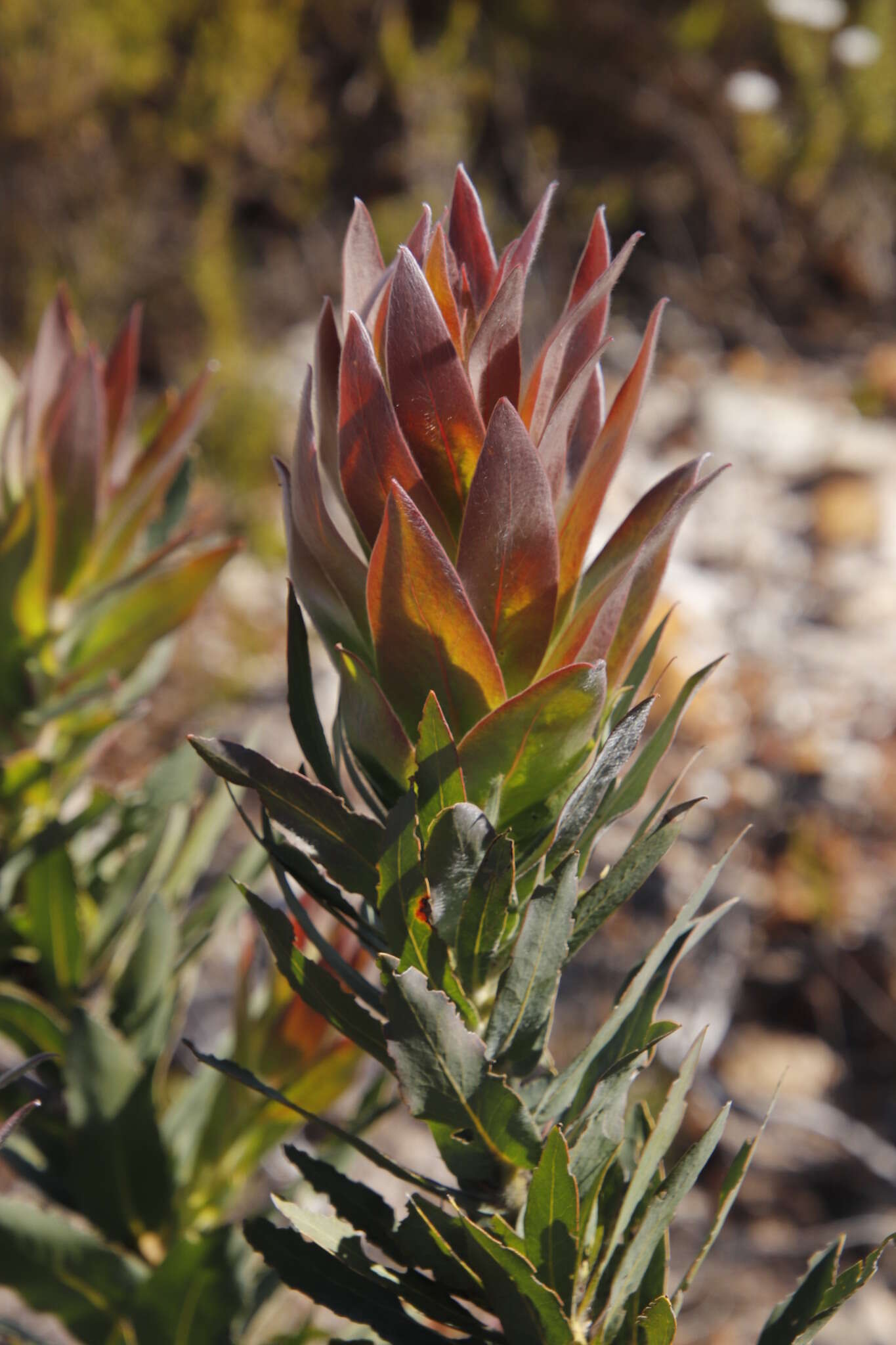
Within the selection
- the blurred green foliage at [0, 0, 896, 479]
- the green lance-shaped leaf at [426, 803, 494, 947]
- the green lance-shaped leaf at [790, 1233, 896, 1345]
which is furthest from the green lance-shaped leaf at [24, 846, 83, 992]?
the blurred green foliage at [0, 0, 896, 479]

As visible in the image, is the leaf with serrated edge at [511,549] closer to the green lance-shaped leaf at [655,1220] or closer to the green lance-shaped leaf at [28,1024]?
the green lance-shaped leaf at [655,1220]

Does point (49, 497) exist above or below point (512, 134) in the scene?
below

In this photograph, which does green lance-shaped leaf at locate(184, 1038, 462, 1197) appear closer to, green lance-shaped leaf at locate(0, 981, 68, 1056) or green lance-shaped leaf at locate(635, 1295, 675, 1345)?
green lance-shaped leaf at locate(635, 1295, 675, 1345)

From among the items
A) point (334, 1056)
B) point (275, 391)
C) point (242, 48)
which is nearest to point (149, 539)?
point (334, 1056)

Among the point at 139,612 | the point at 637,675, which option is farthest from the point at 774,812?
the point at 637,675

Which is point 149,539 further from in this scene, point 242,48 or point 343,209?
point 343,209

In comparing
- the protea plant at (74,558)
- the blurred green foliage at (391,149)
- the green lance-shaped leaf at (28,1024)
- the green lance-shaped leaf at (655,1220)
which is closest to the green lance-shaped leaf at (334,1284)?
the green lance-shaped leaf at (655,1220)
